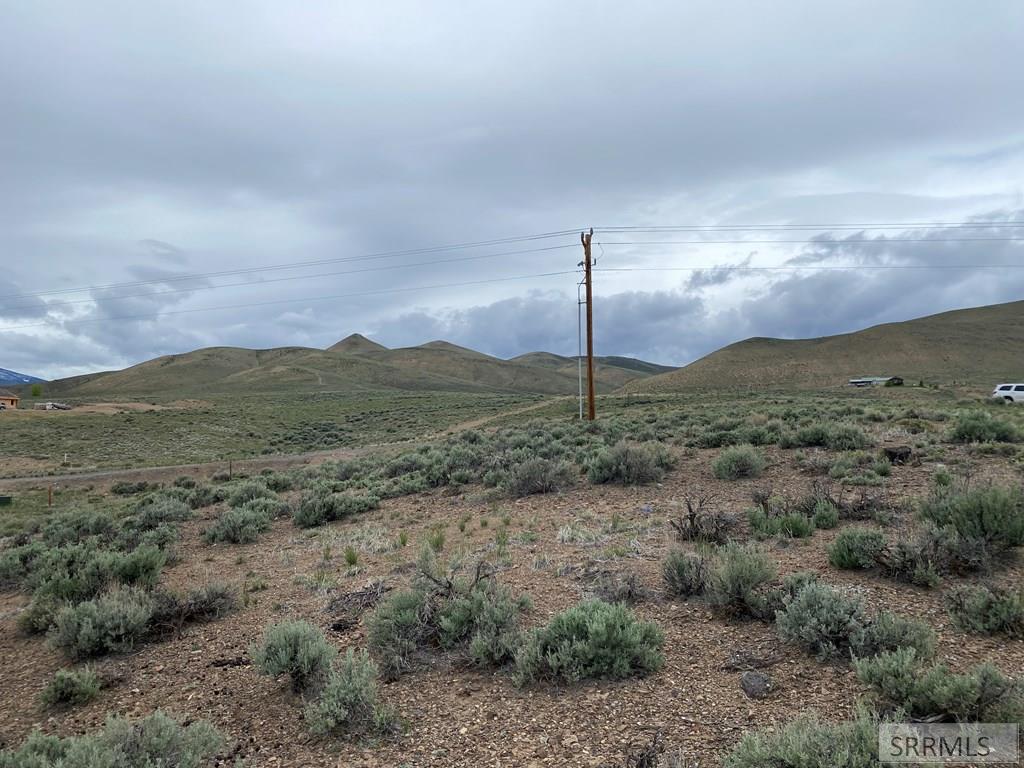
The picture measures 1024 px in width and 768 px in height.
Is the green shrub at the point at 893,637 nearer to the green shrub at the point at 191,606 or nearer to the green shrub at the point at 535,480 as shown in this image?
the green shrub at the point at 191,606

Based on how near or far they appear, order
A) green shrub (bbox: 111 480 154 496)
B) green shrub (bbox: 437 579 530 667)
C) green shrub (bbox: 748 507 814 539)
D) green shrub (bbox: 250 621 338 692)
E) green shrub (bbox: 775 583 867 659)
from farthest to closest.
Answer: green shrub (bbox: 111 480 154 496), green shrub (bbox: 748 507 814 539), green shrub (bbox: 437 579 530 667), green shrub (bbox: 250 621 338 692), green shrub (bbox: 775 583 867 659)

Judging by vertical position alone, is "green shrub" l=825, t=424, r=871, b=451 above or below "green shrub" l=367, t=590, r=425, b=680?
above

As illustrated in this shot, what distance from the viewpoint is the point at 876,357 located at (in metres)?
87.1

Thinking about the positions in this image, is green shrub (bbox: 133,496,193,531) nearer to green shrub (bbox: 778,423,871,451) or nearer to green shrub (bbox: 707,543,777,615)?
green shrub (bbox: 707,543,777,615)

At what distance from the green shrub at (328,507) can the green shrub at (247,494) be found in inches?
77.8

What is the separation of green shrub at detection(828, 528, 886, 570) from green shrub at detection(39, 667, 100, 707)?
763 centimetres

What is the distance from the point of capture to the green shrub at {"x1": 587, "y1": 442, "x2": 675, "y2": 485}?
1271 centimetres

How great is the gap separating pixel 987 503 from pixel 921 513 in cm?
98

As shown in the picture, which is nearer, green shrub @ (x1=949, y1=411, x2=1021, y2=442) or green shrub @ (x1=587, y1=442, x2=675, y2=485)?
green shrub @ (x1=587, y1=442, x2=675, y2=485)

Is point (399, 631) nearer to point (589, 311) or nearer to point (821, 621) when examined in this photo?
point (821, 621)

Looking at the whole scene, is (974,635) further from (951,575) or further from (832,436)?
(832,436)

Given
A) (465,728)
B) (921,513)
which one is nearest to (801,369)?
(921,513)

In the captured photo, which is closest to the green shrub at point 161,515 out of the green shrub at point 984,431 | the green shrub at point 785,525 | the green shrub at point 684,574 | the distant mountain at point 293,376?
the green shrub at point 684,574

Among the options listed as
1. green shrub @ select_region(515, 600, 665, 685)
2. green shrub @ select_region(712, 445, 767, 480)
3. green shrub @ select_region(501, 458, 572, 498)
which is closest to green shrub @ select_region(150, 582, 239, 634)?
green shrub @ select_region(515, 600, 665, 685)
